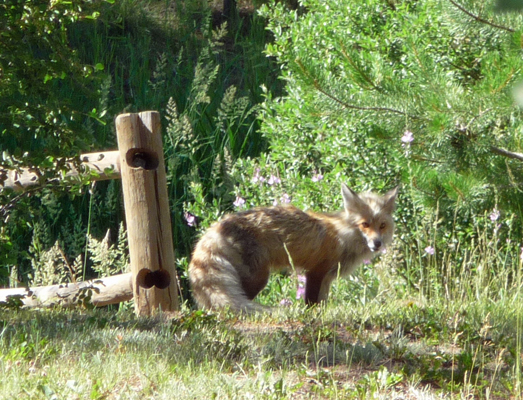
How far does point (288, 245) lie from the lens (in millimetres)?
5793

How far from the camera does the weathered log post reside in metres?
5.24

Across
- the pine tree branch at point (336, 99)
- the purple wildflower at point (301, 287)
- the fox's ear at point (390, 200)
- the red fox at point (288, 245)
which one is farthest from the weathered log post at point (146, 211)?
the fox's ear at point (390, 200)

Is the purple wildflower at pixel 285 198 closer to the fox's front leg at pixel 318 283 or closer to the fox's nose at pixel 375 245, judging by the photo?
the fox's front leg at pixel 318 283

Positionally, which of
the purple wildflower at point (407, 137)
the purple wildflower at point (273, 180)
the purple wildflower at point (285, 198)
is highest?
the purple wildflower at point (273, 180)

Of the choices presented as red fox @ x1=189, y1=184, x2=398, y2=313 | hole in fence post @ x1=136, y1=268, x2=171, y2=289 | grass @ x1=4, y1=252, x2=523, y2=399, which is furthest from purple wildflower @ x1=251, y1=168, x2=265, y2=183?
grass @ x1=4, y1=252, x2=523, y2=399

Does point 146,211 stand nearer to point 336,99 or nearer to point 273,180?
point 336,99

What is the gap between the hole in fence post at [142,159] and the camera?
5281mm

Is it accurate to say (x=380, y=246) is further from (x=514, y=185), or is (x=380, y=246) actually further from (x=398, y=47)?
(x=398, y=47)

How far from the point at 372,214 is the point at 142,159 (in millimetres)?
1866

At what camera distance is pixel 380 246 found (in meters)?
5.69

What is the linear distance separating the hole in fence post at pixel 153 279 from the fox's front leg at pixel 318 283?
3.88 ft

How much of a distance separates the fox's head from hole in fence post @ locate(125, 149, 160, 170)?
1.50m

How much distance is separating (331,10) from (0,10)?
355 centimetres

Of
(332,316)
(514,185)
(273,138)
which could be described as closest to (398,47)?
(273,138)
